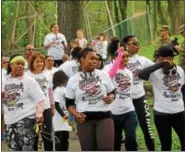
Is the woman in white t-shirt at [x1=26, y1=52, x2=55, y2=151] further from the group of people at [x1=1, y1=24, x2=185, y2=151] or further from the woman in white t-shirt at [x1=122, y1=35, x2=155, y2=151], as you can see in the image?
the woman in white t-shirt at [x1=122, y1=35, x2=155, y2=151]

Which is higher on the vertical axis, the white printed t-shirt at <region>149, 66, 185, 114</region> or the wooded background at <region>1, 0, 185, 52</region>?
the wooded background at <region>1, 0, 185, 52</region>

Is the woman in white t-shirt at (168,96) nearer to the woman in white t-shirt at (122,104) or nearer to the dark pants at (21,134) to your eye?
the woman in white t-shirt at (122,104)

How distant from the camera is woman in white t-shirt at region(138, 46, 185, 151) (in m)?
9.15

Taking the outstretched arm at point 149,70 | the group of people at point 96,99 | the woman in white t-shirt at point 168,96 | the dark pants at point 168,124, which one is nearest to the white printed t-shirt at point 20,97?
the group of people at point 96,99

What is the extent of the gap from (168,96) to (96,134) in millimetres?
1404

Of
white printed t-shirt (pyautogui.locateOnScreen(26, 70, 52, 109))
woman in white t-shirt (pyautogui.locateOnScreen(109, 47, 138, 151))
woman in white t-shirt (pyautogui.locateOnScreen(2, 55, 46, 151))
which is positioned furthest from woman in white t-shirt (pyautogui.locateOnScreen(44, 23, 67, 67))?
woman in white t-shirt (pyautogui.locateOnScreen(2, 55, 46, 151))

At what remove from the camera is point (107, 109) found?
27.8ft

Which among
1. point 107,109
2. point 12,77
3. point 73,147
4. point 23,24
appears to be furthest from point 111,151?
point 23,24

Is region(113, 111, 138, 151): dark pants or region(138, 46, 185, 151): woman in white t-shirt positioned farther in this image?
region(113, 111, 138, 151): dark pants

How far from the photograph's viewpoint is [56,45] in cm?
1759

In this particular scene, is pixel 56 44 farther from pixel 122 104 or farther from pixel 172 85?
pixel 172 85

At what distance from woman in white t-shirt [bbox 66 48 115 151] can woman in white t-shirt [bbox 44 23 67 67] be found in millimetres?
8932

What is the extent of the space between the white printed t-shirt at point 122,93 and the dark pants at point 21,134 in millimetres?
1375

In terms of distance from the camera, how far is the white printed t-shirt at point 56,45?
17.4m
